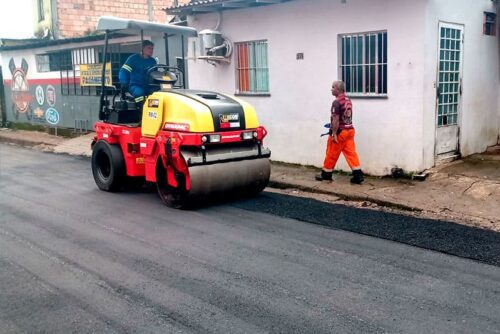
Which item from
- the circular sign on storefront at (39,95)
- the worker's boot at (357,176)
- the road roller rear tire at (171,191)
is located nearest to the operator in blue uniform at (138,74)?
the road roller rear tire at (171,191)

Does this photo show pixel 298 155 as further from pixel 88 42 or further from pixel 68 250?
pixel 88 42

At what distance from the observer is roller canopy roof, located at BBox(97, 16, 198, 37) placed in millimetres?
8578

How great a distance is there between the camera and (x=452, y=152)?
→ 32.8 feet

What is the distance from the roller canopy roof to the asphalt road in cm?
281

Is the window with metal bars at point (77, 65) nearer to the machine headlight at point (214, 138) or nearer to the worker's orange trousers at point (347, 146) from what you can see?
the worker's orange trousers at point (347, 146)

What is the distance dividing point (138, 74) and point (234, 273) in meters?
4.72

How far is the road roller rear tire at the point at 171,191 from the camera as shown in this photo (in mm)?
7881

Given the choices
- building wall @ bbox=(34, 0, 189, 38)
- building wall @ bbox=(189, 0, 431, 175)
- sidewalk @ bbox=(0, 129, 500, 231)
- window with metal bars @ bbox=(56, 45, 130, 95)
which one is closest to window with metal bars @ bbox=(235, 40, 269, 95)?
building wall @ bbox=(189, 0, 431, 175)

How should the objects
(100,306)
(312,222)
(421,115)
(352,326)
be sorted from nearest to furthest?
(352,326) → (100,306) → (312,222) → (421,115)

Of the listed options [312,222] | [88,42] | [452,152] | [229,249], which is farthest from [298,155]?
[88,42]

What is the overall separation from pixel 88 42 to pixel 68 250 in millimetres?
12020

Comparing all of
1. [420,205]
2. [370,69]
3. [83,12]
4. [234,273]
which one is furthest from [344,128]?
[83,12]

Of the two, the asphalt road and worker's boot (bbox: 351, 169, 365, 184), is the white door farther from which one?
the asphalt road

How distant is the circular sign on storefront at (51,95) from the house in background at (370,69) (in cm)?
852
